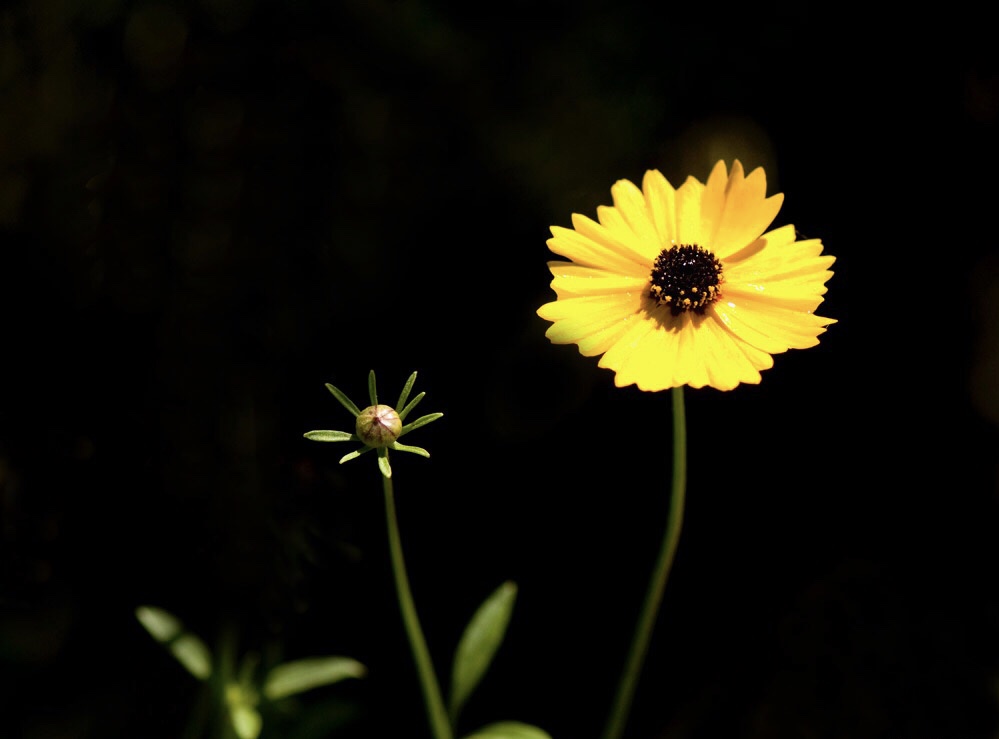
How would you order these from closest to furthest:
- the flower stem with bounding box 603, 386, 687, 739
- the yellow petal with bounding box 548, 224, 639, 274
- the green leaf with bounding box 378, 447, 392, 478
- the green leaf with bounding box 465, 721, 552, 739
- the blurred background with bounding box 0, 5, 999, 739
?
1. the green leaf with bounding box 378, 447, 392, 478
2. the flower stem with bounding box 603, 386, 687, 739
3. the yellow petal with bounding box 548, 224, 639, 274
4. the green leaf with bounding box 465, 721, 552, 739
5. the blurred background with bounding box 0, 5, 999, 739

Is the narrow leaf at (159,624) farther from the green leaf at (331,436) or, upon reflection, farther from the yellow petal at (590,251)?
the yellow petal at (590,251)

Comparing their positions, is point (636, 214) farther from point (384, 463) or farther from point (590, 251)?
point (384, 463)

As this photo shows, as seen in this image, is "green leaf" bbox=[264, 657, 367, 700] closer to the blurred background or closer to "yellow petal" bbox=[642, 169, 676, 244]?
the blurred background

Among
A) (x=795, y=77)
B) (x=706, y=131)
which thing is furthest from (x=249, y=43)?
(x=795, y=77)

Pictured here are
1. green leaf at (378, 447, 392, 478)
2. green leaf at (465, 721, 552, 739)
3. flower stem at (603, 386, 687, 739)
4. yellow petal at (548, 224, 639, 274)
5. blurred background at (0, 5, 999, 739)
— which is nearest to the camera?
green leaf at (378, 447, 392, 478)

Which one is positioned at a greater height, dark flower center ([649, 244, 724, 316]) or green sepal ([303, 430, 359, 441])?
dark flower center ([649, 244, 724, 316])

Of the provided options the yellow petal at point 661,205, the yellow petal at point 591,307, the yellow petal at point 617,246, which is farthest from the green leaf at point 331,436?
the yellow petal at point 661,205

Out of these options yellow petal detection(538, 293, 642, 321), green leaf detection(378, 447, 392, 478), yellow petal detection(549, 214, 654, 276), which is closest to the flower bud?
green leaf detection(378, 447, 392, 478)
